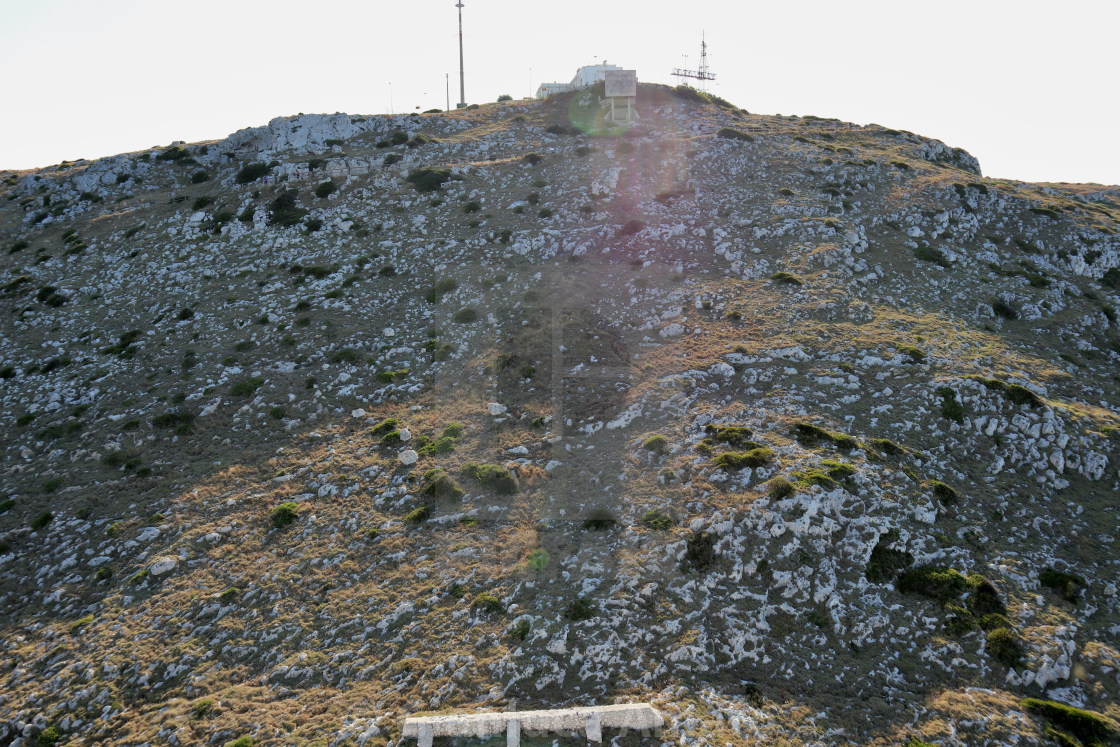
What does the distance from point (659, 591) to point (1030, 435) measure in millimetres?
20093

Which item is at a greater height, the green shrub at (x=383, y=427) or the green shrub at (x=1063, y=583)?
the green shrub at (x=383, y=427)

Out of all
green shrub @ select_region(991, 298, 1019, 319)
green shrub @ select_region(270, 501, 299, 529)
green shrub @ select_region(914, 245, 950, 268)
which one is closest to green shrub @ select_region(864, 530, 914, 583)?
green shrub @ select_region(991, 298, 1019, 319)

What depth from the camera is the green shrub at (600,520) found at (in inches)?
956

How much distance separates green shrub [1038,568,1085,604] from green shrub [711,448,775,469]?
34.0ft

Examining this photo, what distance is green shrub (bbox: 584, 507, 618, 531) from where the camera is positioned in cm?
2428

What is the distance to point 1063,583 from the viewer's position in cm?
2203

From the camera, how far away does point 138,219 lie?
54.6m

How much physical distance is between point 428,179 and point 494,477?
3524 centimetres

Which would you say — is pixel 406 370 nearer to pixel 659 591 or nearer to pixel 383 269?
pixel 383 269

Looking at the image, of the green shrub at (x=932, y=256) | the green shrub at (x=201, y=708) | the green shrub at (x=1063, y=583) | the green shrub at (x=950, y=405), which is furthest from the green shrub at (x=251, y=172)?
the green shrub at (x=1063, y=583)

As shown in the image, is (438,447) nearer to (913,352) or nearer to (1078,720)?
(1078,720)

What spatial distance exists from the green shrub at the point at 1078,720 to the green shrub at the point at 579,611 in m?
13.3

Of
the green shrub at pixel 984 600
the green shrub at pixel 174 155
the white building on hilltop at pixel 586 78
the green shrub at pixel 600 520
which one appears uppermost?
the white building on hilltop at pixel 586 78

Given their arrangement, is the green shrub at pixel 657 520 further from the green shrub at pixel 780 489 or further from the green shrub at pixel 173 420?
the green shrub at pixel 173 420
